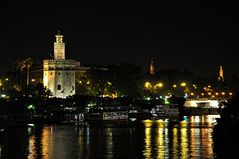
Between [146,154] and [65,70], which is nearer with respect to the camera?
[146,154]

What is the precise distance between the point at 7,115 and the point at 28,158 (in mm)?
40063

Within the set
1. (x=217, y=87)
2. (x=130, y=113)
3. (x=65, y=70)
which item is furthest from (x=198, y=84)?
(x=130, y=113)

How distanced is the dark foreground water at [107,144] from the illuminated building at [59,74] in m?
53.1

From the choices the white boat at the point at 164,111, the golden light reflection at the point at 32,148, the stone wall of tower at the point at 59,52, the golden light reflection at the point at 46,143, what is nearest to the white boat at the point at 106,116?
the white boat at the point at 164,111

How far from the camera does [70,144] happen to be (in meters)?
55.0

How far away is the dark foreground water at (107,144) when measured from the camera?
47375mm

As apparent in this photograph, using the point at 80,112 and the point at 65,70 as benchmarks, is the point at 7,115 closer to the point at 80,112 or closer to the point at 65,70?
the point at 80,112

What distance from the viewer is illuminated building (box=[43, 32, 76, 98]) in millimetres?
123688

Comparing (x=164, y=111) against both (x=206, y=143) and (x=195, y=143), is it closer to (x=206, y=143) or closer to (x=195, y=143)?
(x=195, y=143)

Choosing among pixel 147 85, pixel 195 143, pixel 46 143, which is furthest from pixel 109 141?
pixel 147 85

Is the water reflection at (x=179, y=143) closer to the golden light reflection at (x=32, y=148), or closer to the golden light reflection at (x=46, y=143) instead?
the golden light reflection at (x=46, y=143)

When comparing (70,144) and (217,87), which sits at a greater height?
(217,87)

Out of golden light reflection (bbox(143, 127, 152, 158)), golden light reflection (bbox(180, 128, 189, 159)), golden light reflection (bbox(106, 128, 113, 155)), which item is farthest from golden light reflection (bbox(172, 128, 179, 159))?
golden light reflection (bbox(106, 128, 113, 155))

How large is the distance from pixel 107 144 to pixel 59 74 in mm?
71443
